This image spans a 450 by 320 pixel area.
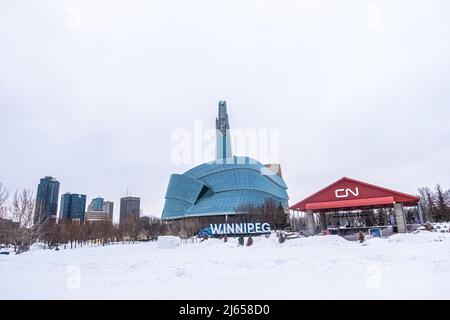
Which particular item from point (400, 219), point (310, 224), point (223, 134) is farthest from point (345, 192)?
point (223, 134)

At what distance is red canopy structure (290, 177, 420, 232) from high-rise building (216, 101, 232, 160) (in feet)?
255

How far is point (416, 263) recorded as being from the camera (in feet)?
32.0

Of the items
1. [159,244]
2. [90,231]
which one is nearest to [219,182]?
[90,231]

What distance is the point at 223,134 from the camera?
112875 millimetres

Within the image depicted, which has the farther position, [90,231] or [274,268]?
[90,231]

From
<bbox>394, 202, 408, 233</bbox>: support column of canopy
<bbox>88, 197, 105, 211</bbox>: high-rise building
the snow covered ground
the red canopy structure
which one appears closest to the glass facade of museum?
the red canopy structure

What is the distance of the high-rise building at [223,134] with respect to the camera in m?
109

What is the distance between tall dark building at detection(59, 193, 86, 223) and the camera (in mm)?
122062

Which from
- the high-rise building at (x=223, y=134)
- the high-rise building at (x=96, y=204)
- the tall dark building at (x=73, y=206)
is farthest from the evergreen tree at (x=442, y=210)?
the high-rise building at (x=96, y=204)

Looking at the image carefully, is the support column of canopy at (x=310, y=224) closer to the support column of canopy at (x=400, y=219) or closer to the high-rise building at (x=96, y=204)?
the support column of canopy at (x=400, y=219)
